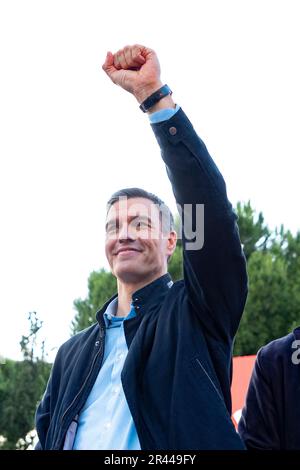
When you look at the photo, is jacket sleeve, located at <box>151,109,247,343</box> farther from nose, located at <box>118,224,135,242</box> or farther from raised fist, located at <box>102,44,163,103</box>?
nose, located at <box>118,224,135,242</box>

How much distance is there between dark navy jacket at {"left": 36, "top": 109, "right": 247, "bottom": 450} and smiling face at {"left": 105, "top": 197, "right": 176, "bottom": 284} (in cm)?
17

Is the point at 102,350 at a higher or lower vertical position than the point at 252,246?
lower

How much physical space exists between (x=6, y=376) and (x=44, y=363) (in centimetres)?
174

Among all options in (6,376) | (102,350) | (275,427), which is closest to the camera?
(102,350)

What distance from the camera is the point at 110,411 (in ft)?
8.43

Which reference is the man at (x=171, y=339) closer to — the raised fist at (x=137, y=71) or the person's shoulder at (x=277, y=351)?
the raised fist at (x=137, y=71)

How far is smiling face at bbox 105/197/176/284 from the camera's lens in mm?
2818

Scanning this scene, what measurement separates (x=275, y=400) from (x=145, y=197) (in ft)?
3.34

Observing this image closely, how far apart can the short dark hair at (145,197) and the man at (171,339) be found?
0.69 feet

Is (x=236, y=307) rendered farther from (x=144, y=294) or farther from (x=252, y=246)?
(x=252, y=246)

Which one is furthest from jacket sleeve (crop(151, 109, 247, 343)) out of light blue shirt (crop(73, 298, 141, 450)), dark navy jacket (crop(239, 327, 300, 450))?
dark navy jacket (crop(239, 327, 300, 450))

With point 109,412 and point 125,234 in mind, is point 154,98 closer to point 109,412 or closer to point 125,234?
point 125,234
